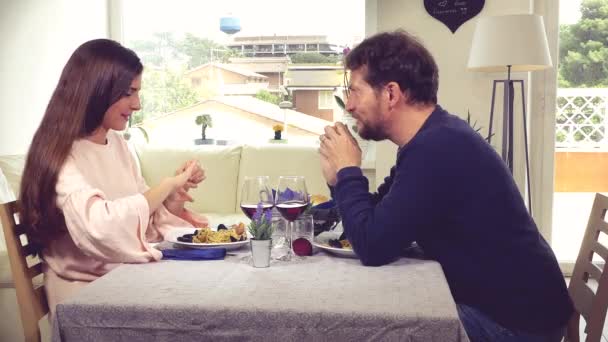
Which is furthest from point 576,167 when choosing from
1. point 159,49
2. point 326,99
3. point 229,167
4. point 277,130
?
point 159,49

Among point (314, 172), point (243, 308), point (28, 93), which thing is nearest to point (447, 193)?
point (243, 308)

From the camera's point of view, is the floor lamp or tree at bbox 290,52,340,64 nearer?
the floor lamp

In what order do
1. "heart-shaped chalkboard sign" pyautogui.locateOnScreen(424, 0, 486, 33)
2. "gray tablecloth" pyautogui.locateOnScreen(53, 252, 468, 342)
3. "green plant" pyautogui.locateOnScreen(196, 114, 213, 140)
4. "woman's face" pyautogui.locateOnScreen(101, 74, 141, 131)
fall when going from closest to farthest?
"gray tablecloth" pyautogui.locateOnScreen(53, 252, 468, 342) → "woman's face" pyautogui.locateOnScreen(101, 74, 141, 131) → "heart-shaped chalkboard sign" pyautogui.locateOnScreen(424, 0, 486, 33) → "green plant" pyautogui.locateOnScreen(196, 114, 213, 140)

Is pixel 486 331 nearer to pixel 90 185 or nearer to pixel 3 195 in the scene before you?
pixel 90 185

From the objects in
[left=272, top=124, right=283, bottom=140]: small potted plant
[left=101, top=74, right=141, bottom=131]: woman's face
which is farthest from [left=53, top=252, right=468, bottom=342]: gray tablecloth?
[left=272, top=124, right=283, bottom=140]: small potted plant

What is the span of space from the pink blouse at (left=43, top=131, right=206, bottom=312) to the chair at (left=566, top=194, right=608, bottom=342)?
990mm

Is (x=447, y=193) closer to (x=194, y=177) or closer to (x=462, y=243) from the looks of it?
(x=462, y=243)

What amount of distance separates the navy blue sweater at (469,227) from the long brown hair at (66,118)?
706 millimetres

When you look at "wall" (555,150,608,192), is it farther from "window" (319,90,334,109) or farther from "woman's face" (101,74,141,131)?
"woman's face" (101,74,141,131)

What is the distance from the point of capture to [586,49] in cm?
411

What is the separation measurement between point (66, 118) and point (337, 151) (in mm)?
712

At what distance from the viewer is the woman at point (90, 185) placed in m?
1.54

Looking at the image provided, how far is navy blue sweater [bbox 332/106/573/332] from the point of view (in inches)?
56.0

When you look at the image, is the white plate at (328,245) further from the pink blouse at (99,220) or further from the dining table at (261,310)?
the pink blouse at (99,220)
